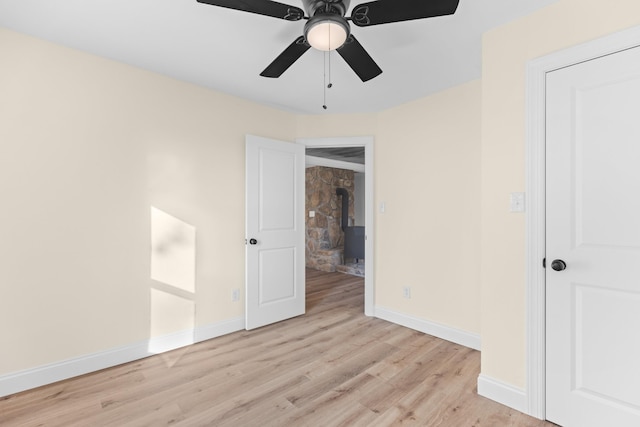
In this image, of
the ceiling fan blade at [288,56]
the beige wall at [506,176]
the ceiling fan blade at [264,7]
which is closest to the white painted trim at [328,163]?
the ceiling fan blade at [288,56]

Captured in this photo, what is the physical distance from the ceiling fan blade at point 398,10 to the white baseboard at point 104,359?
9.28ft

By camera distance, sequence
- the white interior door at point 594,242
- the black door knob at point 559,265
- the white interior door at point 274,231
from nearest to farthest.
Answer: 1. the white interior door at point 594,242
2. the black door knob at point 559,265
3. the white interior door at point 274,231

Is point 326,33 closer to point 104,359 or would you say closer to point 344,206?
point 104,359

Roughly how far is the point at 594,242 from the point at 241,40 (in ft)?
8.08

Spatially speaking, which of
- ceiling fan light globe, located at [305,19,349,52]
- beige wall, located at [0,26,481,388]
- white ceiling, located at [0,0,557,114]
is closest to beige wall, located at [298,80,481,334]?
beige wall, located at [0,26,481,388]

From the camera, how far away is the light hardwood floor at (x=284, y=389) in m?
1.81

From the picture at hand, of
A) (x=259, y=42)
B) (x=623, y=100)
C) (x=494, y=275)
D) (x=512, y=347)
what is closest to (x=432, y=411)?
(x=512, y=347)

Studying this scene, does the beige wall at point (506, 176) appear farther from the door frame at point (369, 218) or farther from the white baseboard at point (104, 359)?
the white baseboard at point (104, 359)

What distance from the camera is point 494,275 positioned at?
200cm

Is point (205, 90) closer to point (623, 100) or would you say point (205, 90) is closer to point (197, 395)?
point (197, 395)

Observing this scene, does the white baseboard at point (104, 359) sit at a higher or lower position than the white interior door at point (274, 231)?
lower

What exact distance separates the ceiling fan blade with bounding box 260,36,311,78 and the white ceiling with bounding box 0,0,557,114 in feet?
0.93

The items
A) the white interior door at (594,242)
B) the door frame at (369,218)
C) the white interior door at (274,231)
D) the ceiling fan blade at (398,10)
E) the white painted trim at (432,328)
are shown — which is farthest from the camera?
the door frame at (369,218)

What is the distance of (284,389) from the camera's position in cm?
212
